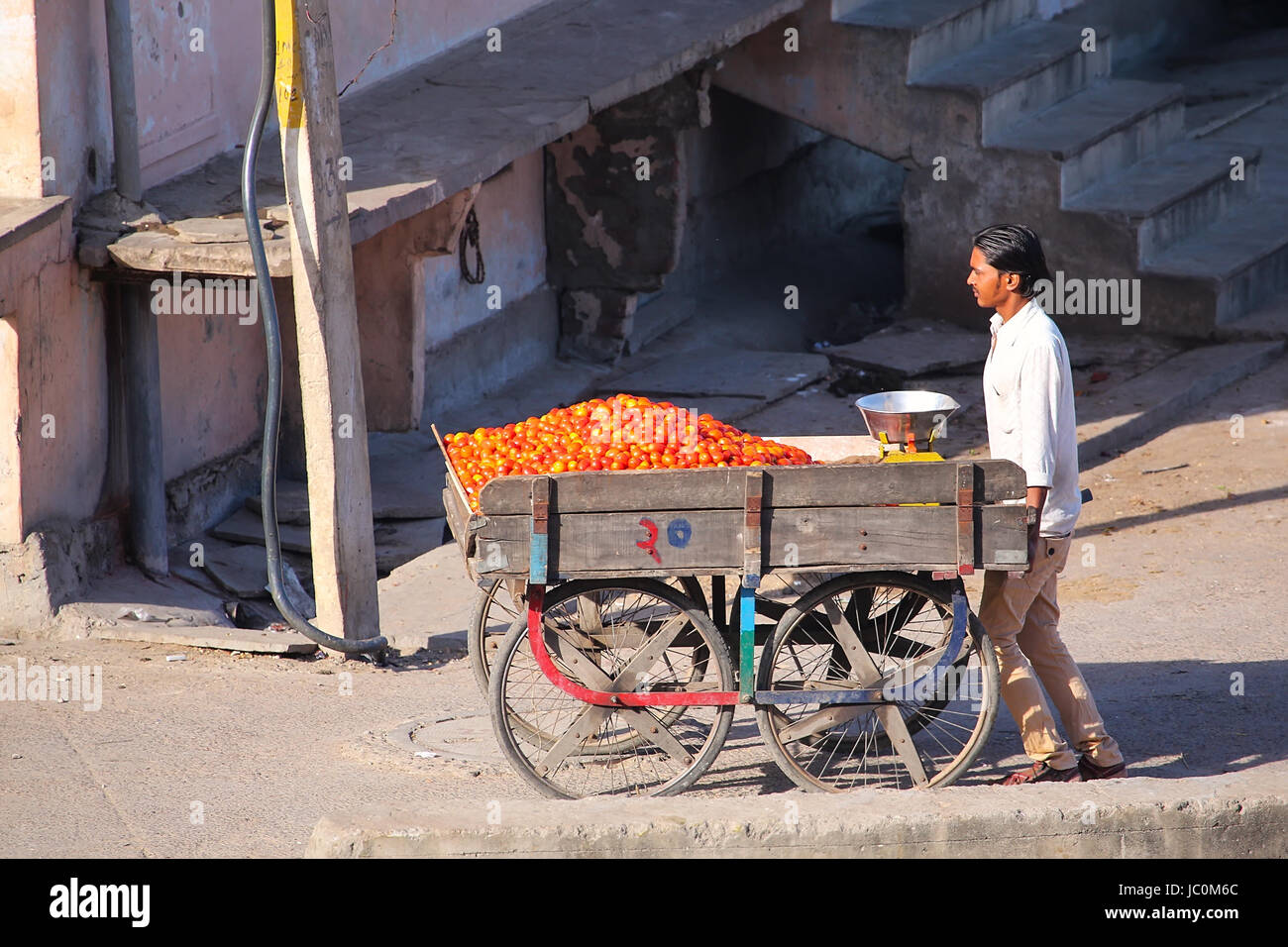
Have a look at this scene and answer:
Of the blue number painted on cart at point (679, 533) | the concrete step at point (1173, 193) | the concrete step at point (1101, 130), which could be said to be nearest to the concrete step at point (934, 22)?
the concrete step at point (1101, 130)

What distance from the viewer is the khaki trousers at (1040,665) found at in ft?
16.1

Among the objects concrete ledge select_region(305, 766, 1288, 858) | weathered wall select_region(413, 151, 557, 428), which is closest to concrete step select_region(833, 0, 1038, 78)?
weathered wall select_region(413, 151, 557, 428)

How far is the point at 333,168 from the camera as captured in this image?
6465 millimetres

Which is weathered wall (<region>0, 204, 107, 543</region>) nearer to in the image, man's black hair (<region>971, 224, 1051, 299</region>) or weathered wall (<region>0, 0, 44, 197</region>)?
weathered wall (<region>0, 0, 44, 197</region>)

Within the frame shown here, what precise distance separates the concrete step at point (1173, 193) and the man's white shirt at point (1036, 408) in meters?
7.51

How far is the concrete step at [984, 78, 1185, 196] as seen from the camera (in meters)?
12.2

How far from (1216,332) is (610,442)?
7.95 metres

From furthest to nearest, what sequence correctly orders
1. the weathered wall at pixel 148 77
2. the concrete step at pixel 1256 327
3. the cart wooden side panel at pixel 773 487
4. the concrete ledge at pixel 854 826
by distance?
1. the concrete step at pixel 1256 327
2. the weathered wall at pixel 148 77
3. the cart wooden side panel at pixel 773 487
4. the concrete ledge at pixel 854 826

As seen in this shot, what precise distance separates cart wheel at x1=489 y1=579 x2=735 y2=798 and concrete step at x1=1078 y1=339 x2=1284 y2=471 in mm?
5070

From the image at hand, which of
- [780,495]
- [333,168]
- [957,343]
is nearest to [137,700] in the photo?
[333,168]

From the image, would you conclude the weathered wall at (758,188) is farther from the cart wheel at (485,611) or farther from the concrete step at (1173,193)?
the cart wheel at (485,611)

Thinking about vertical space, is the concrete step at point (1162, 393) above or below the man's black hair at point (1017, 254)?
below

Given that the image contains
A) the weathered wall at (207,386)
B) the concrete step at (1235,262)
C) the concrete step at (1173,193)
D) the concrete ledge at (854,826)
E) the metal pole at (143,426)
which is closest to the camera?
the concrete ledge at (854,826)

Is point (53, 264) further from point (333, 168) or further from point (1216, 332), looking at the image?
point (1216, 332)
